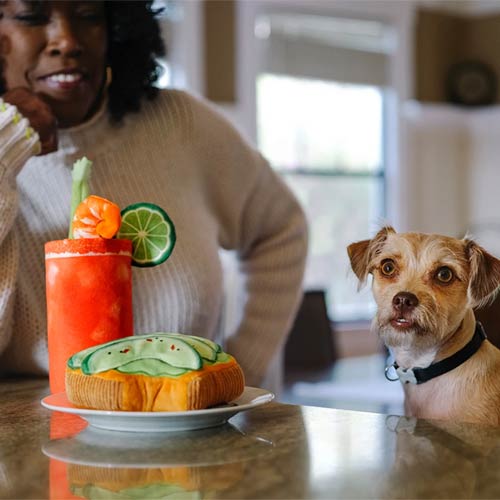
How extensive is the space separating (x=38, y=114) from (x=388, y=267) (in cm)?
64

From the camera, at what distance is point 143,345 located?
0.79 metres

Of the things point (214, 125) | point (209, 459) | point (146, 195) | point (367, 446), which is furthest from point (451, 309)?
point (214, 125)

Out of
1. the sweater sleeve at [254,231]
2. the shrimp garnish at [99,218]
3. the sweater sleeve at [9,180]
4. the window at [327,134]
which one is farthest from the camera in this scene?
the window at [327,134]

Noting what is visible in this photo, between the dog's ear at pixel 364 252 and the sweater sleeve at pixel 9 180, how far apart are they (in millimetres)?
553

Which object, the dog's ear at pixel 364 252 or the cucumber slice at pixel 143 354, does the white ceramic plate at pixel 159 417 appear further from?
the dog's ear at pixel 364 252

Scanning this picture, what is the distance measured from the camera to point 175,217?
1416 millimetres

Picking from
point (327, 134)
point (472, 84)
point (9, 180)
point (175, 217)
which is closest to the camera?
point (9, 180)

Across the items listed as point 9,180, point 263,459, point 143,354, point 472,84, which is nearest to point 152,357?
point 143,354

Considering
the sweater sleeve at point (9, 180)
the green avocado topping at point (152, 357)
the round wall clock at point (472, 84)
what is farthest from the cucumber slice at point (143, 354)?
the round wall clock at point (472, 84)

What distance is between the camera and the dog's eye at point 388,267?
84cm

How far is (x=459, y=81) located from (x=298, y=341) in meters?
2.94

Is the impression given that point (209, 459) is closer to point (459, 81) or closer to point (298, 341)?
point (298, 341)

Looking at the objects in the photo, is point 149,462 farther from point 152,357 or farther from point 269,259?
point 269,259

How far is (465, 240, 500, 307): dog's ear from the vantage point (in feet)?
2.68
